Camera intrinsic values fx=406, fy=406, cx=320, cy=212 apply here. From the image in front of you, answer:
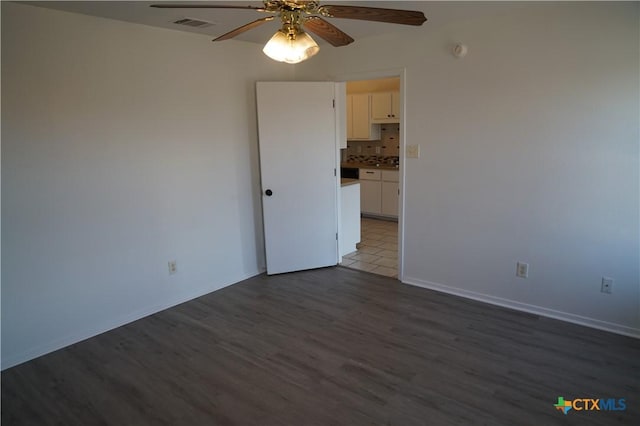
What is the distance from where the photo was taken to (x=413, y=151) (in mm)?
3732

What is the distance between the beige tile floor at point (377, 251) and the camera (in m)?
4.45

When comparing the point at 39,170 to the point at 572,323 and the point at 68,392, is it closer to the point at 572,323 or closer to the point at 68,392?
the point at 68,392

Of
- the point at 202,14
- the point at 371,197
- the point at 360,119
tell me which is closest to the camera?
the point at 202,14

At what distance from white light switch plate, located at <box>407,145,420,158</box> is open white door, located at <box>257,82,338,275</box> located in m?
0.85

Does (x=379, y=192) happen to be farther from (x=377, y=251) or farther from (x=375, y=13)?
(x=375, y=13)

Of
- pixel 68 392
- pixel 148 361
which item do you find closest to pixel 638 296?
pixel 148 361

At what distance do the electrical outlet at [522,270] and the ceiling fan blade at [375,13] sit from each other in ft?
7.15

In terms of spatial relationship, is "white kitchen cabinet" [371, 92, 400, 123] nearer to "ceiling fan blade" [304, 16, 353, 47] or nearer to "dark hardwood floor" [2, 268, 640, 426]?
"dark hardwood floor" [2, 268, 640, 426]

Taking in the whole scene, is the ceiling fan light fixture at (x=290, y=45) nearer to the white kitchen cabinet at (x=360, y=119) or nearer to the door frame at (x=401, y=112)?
the door frame at (x=401, y=112)

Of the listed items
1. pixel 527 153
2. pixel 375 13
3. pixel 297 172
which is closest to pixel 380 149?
pixel 297 172

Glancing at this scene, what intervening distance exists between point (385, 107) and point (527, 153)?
3.63m

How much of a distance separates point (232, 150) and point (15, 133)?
1.74 m

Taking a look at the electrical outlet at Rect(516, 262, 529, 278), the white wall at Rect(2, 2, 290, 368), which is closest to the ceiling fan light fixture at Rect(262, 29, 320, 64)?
the white wall at Rect(2, 2, 290, 368)
